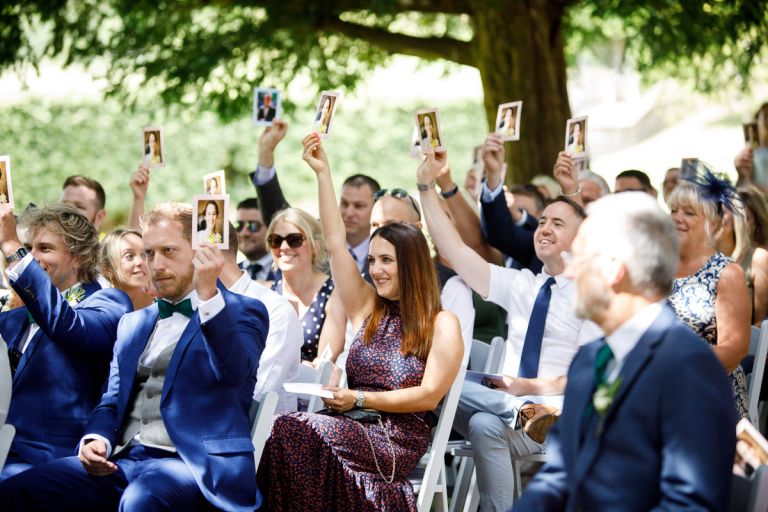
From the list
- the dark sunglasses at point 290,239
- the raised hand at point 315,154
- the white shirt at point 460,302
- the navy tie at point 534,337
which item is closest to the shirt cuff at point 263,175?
the dark sunglasses at point 290,239

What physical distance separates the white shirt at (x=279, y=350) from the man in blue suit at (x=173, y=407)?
28.7 inches

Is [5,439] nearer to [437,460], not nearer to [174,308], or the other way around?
[174,308]

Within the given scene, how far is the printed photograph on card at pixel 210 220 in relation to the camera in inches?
181

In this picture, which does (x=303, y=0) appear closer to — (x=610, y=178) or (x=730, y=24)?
(x=730, y=24)

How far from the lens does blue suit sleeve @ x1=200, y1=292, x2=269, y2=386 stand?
441 centimetres

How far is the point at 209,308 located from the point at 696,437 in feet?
6.95

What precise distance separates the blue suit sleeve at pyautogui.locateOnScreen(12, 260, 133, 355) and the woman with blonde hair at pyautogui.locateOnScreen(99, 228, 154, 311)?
61 cm

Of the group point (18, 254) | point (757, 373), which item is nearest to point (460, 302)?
point (757, 373)

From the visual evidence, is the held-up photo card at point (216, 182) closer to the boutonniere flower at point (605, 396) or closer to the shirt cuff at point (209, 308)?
the shirt cuff at point (209, 308)

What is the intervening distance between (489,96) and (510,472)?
5.81 m

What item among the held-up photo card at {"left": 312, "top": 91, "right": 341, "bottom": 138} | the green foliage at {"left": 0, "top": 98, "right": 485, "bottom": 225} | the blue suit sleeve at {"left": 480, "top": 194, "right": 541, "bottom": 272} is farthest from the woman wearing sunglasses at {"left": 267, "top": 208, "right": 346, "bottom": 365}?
the green foliage at {"left": 0, "top": 98, "right": 485, "bottom": 225}

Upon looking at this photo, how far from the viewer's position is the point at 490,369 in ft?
19.9

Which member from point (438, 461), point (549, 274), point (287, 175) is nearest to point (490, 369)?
point (549, 274)

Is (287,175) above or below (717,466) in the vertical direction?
above
